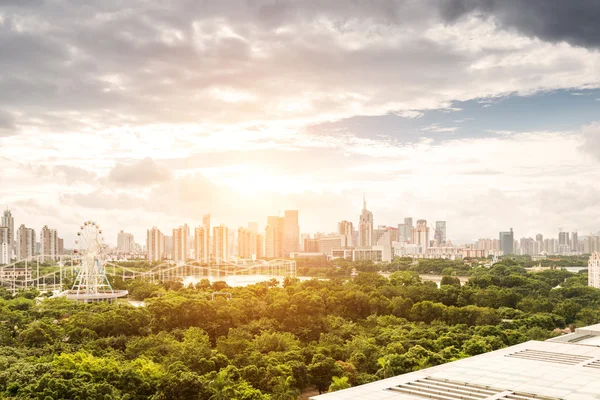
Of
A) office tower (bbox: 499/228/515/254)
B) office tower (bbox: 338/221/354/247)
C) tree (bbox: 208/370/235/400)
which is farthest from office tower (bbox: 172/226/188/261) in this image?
tree (bbox: 208/370/235/400)

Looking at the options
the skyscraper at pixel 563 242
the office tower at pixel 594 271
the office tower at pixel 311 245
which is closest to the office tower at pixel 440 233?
the skyscraper at pixel 563 242

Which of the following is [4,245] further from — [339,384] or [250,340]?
[339,384]

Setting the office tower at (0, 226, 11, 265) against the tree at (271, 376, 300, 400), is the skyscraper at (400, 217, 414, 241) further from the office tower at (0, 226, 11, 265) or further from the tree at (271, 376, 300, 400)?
the tree at (271, 376, 300, 400)

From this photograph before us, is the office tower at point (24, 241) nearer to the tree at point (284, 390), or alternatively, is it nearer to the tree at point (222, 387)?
the tree at point (222, 387)

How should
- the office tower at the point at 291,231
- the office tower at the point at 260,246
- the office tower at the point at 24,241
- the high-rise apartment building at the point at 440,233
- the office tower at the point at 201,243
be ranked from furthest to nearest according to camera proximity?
1. the high-rise apartment building at the point at 440,233
2. the office tower at the point at 291,231
3. the office tower at the point at 260,246
4. the office tower at the point at 201,243
5. the office tower at the point at 24,241

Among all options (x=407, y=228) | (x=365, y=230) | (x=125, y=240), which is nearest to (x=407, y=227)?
Answer: (x=407, y=228)

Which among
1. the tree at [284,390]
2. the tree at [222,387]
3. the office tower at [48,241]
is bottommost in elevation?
the tree at [284,390]

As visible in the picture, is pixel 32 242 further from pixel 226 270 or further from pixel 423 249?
pixel 423 249
